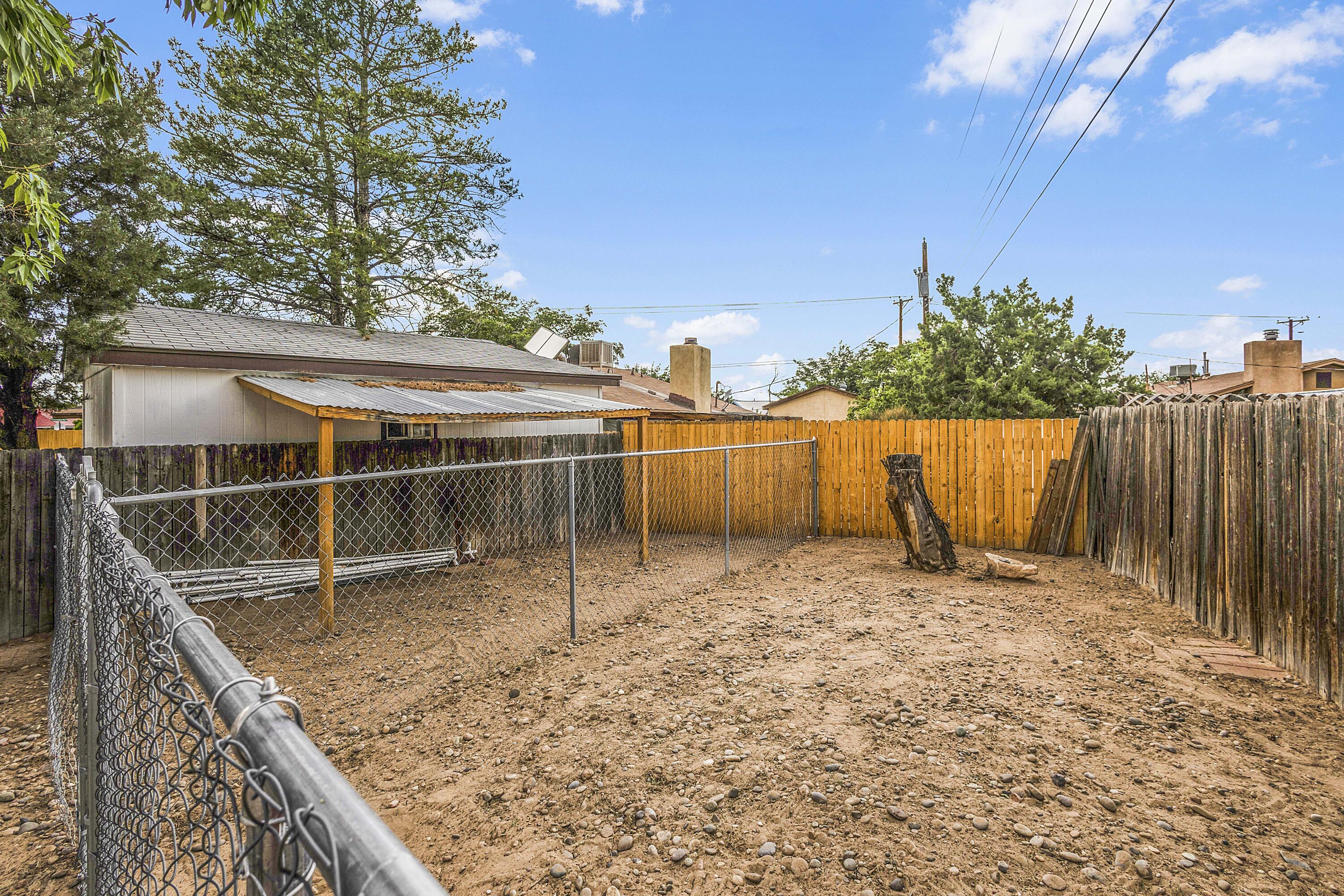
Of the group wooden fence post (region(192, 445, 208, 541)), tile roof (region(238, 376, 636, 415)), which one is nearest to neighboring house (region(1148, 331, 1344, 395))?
tile roof (region(238, 376, 636, 415))

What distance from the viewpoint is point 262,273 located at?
578 inches

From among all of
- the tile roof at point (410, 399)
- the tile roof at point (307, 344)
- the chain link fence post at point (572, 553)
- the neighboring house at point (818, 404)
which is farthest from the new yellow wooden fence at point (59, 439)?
the neighboring house at point (818, 404)

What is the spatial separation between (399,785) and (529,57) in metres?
17.1

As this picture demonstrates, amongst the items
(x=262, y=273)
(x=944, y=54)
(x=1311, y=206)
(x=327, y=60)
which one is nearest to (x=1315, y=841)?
(x=944, y=54)

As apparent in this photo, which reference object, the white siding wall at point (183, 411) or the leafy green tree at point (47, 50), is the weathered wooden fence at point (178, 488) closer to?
the white siding wall at point (183, 411)

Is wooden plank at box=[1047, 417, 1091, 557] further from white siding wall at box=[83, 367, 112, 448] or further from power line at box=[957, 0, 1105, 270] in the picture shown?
white siding wall at box=[83, 367, 112, 448]

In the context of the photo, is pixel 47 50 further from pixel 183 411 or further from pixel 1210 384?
pixel 1210 384

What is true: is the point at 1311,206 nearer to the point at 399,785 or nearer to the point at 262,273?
the point at 399,785

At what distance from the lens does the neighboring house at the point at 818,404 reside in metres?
30.2

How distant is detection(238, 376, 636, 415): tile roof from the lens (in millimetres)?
6711

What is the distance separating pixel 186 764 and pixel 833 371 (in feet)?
149

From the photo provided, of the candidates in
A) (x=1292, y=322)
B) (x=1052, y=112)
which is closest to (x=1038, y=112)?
(x=1052, y=112)

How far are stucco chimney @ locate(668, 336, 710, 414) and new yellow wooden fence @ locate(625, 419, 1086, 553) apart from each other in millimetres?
11952

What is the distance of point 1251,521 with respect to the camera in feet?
14.8
